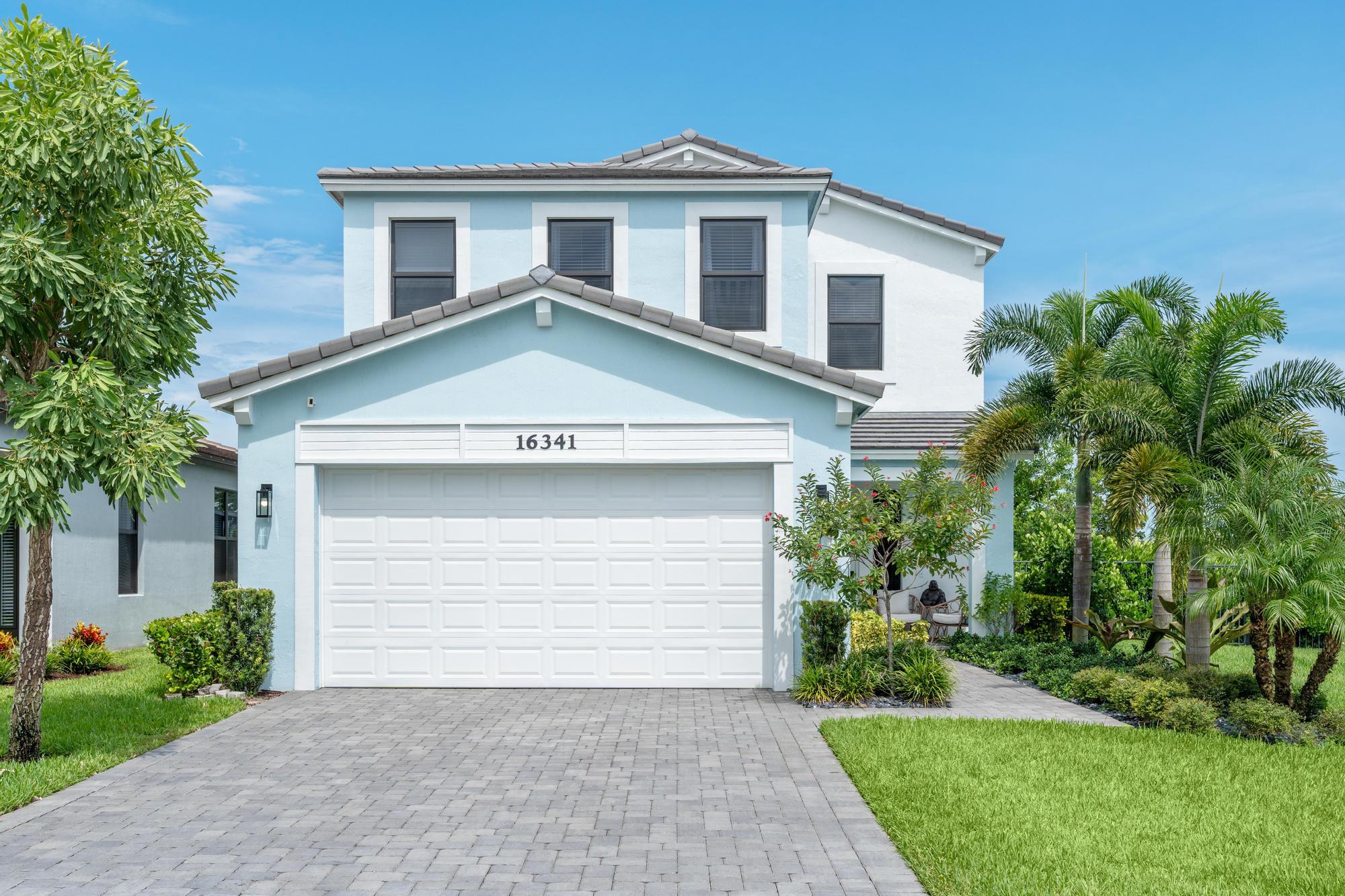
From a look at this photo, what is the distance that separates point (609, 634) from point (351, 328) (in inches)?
264

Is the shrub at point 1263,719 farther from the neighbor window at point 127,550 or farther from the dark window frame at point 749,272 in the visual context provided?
the neighbor window at point 127,550

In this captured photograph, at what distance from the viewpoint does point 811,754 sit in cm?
881

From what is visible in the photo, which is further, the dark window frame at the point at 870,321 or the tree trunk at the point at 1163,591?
the dark window frame at the point at 870,321

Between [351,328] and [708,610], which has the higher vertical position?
[351,328]

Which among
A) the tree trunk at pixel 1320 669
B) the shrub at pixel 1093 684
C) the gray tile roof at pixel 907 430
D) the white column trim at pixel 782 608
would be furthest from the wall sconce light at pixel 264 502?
the tree trunk at pixel 1320 669

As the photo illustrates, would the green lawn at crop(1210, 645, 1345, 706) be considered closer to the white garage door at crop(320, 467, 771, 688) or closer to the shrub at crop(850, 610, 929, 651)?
the shrub at crop(850, 610, 929, 651)

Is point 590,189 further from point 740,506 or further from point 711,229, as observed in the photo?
point 740,506

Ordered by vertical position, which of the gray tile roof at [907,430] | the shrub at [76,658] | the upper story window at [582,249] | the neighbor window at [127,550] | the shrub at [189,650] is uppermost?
the upper story window at [582,249]

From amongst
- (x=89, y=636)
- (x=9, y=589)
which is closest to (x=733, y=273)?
(x=89, y=636)

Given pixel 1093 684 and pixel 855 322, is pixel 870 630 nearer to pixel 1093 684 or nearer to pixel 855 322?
pixel 1093 684

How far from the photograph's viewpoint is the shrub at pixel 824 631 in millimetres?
11445

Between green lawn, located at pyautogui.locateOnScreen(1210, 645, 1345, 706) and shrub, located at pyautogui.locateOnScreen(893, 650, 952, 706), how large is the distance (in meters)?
3.73

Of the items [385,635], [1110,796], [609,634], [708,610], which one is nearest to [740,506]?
[708,610]

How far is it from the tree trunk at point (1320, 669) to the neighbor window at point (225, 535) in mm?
18534
